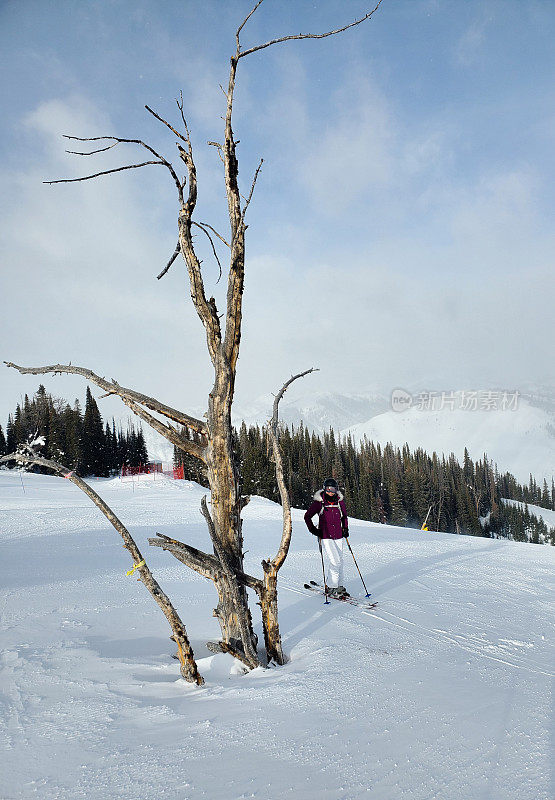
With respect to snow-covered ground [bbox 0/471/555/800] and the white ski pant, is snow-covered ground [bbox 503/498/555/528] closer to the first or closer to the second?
the white ski pant

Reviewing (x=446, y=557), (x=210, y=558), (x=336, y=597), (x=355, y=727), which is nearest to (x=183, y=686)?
(x=210, y=558)

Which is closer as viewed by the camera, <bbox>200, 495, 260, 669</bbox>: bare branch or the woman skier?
<bbox>200, 495, 260, 669</bbox>: bare branch

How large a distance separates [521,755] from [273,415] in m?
3.40

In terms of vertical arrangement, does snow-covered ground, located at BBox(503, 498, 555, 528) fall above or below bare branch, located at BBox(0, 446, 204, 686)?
below

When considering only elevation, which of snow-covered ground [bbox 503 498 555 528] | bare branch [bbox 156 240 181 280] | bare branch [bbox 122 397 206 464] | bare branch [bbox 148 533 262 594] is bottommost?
snow-covered ground [bbox 503 498 555 528]

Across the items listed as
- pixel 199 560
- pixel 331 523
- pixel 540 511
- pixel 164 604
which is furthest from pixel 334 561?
pixel 540 511

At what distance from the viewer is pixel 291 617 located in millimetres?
6340

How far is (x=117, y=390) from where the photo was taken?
4324mm

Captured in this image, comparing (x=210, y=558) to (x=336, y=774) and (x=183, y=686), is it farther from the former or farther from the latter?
(x=336, y=774)

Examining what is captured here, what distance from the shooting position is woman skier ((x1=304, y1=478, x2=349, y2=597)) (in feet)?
26.2

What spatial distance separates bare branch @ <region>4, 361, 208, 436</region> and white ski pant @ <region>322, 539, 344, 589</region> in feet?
15.3

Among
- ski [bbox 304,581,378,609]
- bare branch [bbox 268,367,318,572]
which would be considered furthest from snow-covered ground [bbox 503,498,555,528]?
bare branch [bbox 268,367,318,572]

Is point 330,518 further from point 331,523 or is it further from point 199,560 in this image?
point 199,560

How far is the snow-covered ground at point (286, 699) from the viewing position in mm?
Answer: 2410
